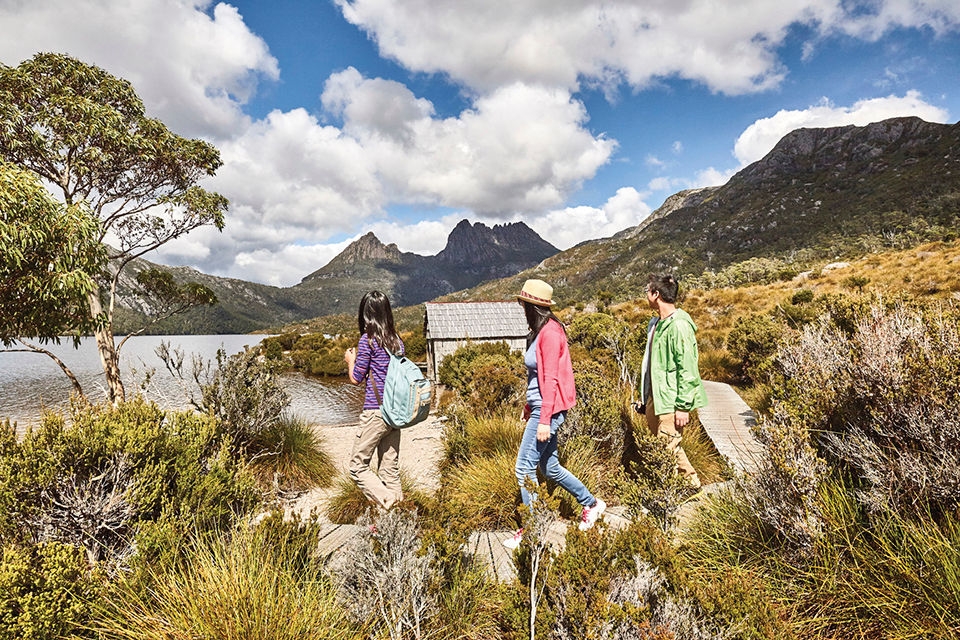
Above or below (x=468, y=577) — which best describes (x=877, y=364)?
above

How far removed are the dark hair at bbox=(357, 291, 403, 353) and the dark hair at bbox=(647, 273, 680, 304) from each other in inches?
109

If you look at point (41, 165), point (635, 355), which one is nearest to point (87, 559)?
point (635, 355)

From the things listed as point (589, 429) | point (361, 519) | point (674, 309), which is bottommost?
point (589, 429)

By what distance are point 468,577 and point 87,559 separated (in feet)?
8.78

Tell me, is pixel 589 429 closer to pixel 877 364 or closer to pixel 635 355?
pixel 877 364

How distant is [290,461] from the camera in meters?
7.15

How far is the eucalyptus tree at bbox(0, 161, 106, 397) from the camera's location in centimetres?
430

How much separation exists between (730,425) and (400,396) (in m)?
5.41

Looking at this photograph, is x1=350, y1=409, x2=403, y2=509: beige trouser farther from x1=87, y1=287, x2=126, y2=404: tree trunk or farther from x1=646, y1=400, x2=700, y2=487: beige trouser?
x1=87, y1=287, x2=126, y2=404: tree trunk

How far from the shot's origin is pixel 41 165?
1002 centimetres

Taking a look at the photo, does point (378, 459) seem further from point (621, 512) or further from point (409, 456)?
point (409, 456)

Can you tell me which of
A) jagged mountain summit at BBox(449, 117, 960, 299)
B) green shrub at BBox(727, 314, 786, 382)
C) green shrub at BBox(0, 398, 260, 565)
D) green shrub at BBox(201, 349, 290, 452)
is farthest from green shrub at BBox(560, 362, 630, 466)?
jagged mountain summit at BBox(449, 117, 960, 299)

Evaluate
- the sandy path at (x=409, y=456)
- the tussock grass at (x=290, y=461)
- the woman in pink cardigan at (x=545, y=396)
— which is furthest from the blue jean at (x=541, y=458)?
the tussock grass at (x=290, y=461)

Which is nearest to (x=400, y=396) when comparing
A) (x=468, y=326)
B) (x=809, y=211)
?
(x=468, y=326)
